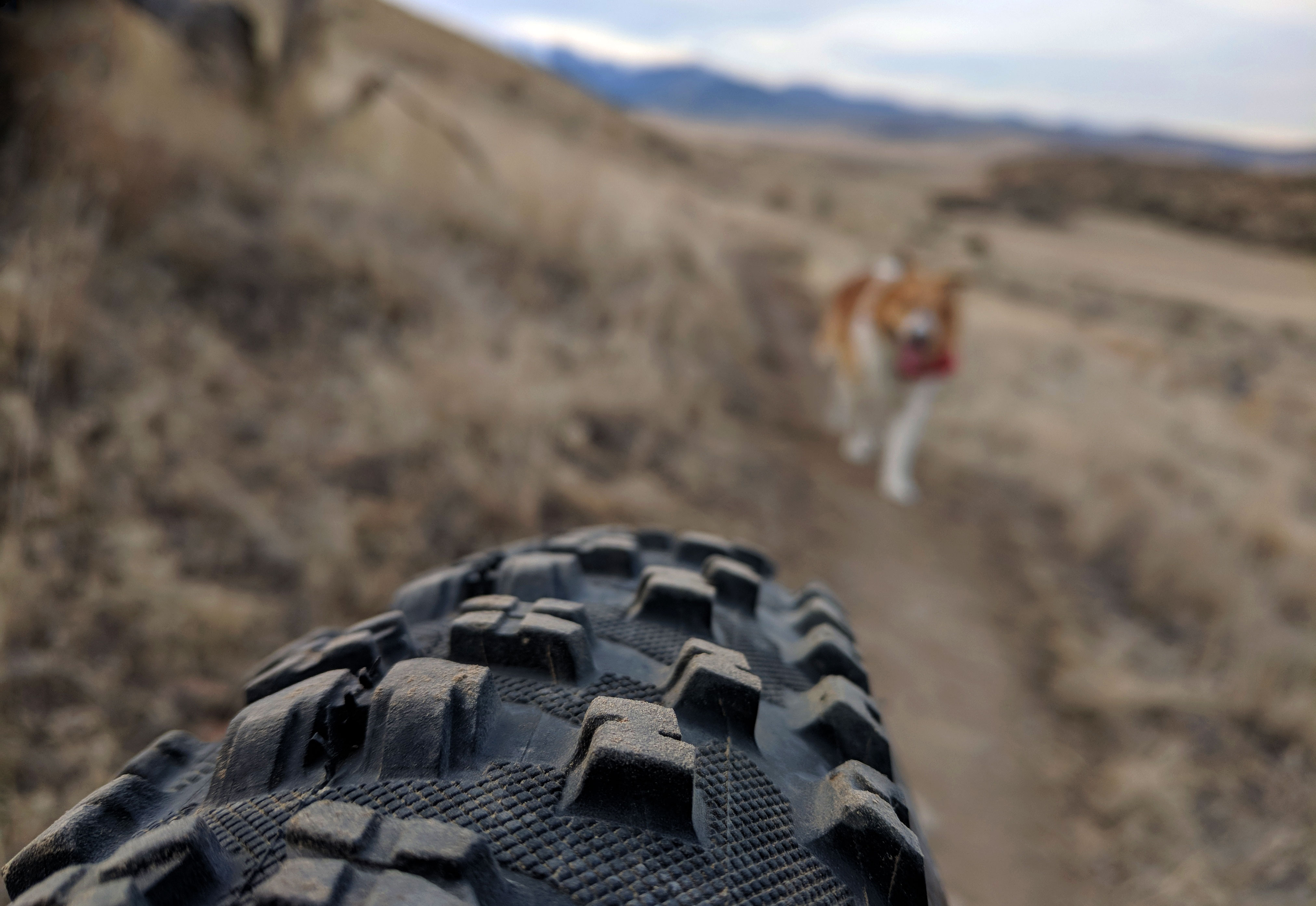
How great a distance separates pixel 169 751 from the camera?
125 cm

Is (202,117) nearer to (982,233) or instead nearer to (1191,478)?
(1191,478)

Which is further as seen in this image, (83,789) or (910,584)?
(910,584)

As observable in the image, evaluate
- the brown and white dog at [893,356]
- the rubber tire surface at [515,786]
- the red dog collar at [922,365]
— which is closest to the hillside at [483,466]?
the brown and white dog at [893,356]

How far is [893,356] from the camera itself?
6066 millimetres

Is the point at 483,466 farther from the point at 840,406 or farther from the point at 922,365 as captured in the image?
the point at 840,406

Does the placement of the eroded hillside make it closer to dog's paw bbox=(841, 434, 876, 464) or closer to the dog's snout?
dog's paw bbox=(841, 434, 876, 464)

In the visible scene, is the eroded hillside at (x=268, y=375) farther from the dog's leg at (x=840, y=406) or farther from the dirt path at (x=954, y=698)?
the dirt path at (x=954, y=698)

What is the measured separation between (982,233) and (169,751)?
110 feet

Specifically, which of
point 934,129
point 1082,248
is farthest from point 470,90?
point 934,129

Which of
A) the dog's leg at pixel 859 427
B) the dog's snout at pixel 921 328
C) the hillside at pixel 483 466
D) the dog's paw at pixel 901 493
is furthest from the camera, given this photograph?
the dog's leg at pixel 859 427

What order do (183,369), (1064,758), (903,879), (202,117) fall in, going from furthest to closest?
1. (202,117)
2. (183,369)
3. (1064,758)
4. (903,879)

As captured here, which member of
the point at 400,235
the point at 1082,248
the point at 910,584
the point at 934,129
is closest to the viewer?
the point at 910,584

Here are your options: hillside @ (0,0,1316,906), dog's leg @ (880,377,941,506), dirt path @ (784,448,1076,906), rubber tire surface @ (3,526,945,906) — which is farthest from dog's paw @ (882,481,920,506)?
rubber tire surface @ (3,526,945,906)

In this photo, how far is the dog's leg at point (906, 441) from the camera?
5871 mm
